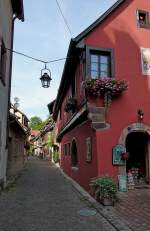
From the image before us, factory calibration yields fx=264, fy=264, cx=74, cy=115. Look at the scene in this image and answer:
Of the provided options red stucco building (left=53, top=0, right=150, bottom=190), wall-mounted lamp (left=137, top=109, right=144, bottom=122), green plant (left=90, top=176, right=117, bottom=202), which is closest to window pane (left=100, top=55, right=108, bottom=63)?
red stucco building (left=53, top=0, right=150, bottom=190)

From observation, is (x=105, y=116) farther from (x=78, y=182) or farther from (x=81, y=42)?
(x=78, y=182)

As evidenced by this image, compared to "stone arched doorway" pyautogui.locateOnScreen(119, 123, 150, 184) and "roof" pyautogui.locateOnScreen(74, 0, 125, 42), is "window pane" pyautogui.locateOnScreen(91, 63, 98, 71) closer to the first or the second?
"roof" pyautogui.locateOnScreen(74, 0, 125, 42)

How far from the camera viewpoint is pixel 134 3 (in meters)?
10.5

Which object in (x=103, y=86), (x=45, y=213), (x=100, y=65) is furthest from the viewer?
(x=100, y=65)

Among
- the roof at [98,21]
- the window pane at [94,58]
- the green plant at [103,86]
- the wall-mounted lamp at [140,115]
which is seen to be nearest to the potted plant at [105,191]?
the wall-mounted lamp at [140,115]

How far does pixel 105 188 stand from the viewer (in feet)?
24.8

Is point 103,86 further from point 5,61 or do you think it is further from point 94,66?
point 5,61

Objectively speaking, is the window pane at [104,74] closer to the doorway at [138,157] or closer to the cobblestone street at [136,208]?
the doorway at [138,157]

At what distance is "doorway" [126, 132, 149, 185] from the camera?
9.94 meters

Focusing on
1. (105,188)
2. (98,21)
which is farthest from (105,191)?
(98,21)

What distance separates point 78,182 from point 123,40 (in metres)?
6.60

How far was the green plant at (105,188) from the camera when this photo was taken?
24.5ft

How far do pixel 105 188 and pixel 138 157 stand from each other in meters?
4.23

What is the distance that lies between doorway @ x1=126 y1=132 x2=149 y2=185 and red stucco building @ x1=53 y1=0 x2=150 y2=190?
4 centimetres
